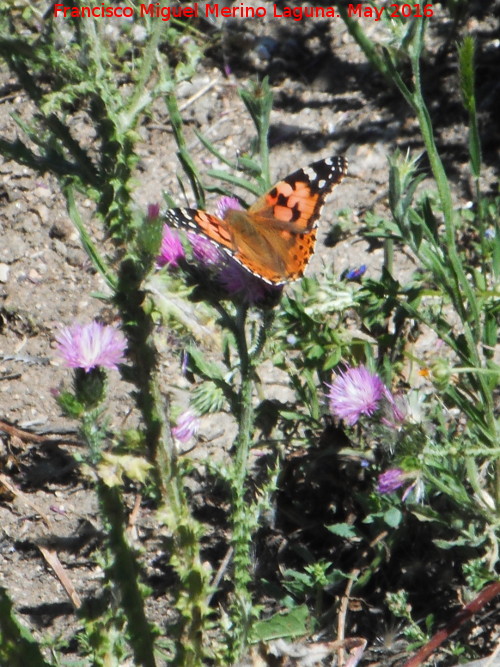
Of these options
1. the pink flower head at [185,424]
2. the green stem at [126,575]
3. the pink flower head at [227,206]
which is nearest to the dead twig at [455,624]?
the green stem at [126,575]

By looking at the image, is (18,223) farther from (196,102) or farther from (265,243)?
(265,243)

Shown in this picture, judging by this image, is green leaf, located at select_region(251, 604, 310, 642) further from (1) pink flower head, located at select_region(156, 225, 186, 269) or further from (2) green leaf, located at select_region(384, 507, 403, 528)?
(1) pink flower head, located at select_region(156, 225, 186, 269)

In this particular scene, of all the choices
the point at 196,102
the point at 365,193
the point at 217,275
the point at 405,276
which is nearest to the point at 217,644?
the point at 217,275

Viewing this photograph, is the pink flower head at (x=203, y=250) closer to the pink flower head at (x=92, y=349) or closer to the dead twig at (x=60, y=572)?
the pink flower head at (x=92, y=349)

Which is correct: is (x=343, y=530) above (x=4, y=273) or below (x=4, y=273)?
below

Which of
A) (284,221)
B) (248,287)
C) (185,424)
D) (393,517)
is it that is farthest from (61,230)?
(393,517)

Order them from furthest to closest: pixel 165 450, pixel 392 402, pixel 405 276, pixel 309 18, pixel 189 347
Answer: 1. pixel 309 18
2. pixel 405 276
3. pixel 189 347
4. pixel 392 402
5. pixel 165 450

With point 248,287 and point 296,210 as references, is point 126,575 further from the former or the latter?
point 296,210
